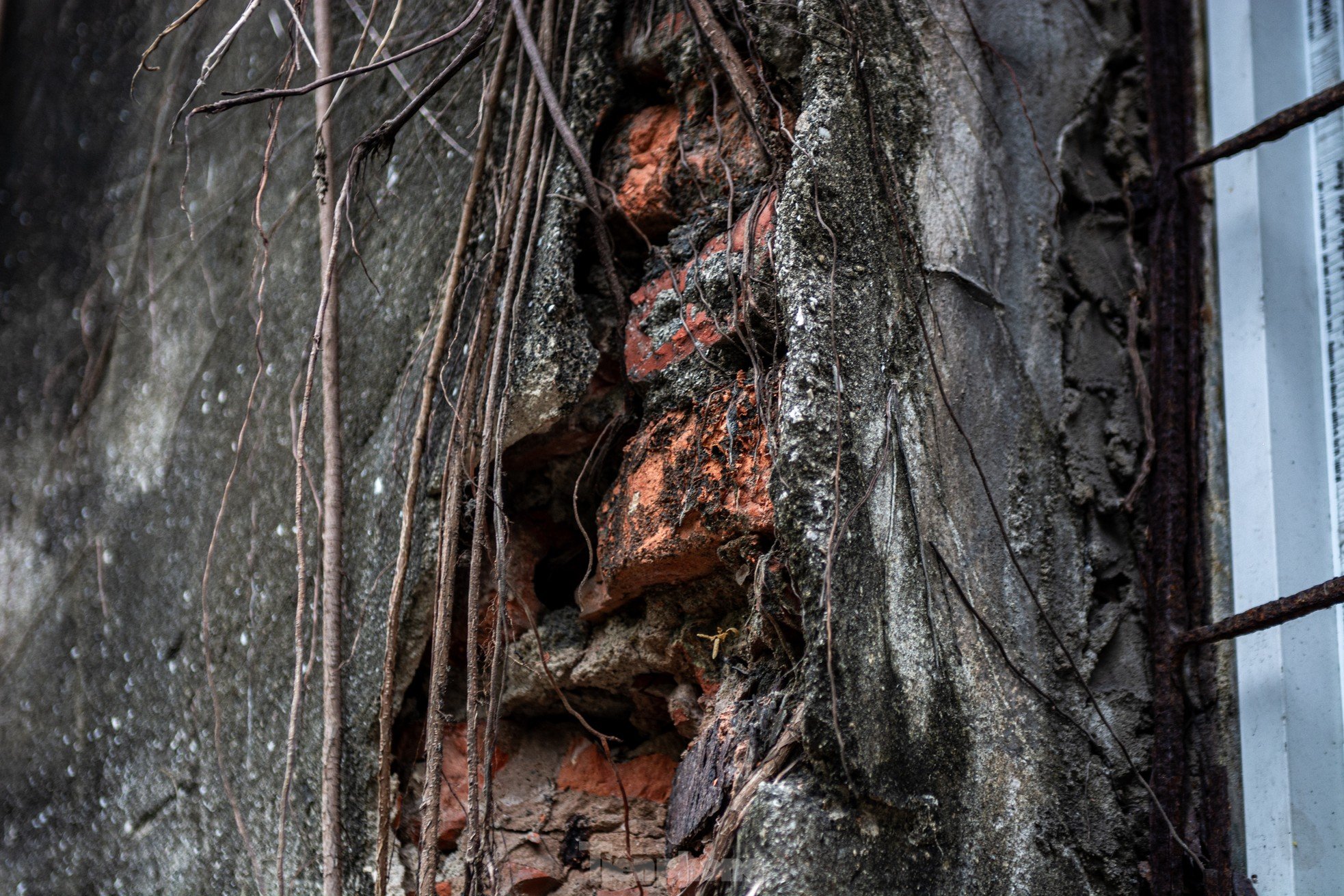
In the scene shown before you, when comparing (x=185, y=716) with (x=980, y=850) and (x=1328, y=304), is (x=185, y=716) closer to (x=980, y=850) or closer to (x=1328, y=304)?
(x=980, y=850)

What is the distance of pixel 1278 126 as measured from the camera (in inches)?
56.7

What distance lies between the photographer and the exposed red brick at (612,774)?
4.61 ft

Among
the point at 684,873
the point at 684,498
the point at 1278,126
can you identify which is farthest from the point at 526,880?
the point at 1278,126

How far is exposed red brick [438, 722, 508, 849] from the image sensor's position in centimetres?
142

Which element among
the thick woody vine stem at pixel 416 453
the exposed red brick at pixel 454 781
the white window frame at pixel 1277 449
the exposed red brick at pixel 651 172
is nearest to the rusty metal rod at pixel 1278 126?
the white window frame at pixel 1277 449

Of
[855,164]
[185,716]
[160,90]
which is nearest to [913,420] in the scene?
[855,164]

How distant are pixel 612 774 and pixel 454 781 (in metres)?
0.23

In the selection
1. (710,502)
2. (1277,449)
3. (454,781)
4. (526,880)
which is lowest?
(526,880)

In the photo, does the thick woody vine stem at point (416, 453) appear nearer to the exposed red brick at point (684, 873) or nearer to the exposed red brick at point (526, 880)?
the exposed red brick at point (526, 880)

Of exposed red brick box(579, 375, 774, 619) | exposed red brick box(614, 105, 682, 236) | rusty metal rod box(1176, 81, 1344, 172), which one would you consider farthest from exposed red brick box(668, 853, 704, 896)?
rusty metal rod box(1176, 81, 1344, 172)

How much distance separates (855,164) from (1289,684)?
0.85 m

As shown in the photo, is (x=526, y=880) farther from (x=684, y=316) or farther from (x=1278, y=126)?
(x=1278, y=126)

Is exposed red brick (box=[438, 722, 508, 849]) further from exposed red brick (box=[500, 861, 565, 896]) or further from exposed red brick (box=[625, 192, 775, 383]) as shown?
exposed red brick (box=[625, 192, 775, 383])

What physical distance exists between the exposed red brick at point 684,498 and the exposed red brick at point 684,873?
1.11 feet
